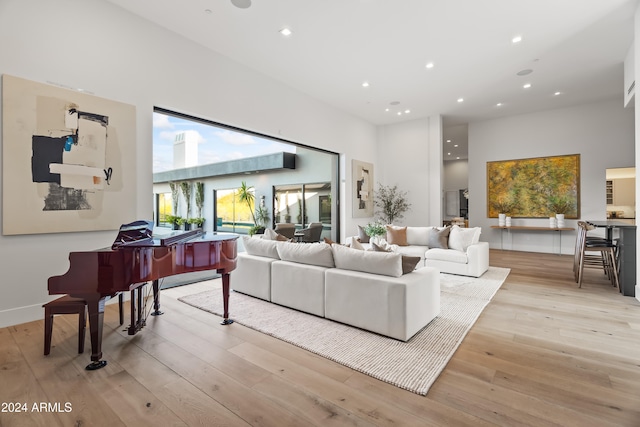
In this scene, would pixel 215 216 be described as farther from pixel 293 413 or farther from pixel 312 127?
pixel 293 413

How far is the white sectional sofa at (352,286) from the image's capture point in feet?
8.94

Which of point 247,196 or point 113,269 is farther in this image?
point 247,196

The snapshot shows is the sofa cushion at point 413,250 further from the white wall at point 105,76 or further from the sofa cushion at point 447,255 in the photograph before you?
the white wall at point 105,76

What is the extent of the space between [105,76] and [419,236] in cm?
575

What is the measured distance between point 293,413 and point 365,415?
425mm

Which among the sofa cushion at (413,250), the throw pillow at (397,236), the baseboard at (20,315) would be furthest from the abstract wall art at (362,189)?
the baseboard at (20,315)

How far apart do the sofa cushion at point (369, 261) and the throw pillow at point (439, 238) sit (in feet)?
10.6

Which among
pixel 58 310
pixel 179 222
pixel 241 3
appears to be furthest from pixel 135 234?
pixel 179 222

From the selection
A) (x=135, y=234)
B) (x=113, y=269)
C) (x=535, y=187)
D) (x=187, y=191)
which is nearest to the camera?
(x=113, y=269)

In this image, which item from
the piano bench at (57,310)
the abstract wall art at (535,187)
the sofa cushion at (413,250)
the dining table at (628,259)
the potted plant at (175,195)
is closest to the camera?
the piano bench at (57,310)

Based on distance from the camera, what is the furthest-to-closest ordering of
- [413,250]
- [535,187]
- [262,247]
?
[535,187]
[413,250]
[262,247]

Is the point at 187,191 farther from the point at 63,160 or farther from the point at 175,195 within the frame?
the point at 63,160

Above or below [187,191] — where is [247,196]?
below

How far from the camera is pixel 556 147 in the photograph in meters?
7.77
